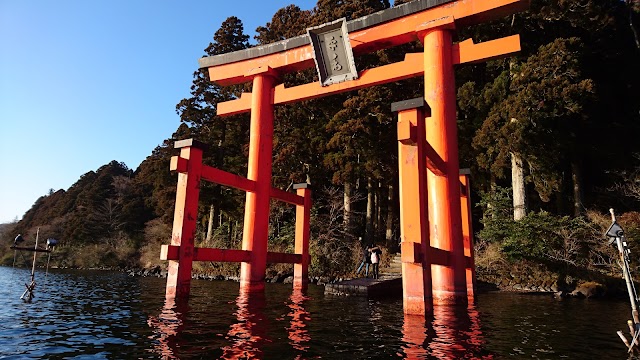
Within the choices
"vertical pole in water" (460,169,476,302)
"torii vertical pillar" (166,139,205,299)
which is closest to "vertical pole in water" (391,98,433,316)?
"vertical pole in water" (460,169,476,302)

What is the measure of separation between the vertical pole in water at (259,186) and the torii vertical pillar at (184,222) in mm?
1779

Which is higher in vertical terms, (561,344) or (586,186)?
(586,186)

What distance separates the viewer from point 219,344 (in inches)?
169

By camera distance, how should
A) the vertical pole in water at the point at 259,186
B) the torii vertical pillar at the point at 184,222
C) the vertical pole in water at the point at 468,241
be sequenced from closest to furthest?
the torii vertical pillar at the point at 184,222 → the vertical pole in water at the point at 468,241 → the vertical pole in water at the point at 259,186

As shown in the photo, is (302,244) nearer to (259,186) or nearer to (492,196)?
(259,186)

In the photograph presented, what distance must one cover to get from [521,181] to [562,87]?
3300 mm

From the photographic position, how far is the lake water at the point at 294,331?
4066 mm

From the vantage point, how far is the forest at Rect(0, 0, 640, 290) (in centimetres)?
1230

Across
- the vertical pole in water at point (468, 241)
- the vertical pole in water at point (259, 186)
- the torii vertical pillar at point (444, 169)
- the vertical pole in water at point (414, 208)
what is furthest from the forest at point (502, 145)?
the vertical pole in water at point (414, 208)

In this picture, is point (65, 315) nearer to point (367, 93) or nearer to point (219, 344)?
point (219, 344)

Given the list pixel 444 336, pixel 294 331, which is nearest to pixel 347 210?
pixel 294 331

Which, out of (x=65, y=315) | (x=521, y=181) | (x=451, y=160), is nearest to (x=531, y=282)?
(x=521, y=181)

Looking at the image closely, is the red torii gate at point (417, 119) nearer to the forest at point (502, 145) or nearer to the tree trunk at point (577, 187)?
the forest at point (502, 145)

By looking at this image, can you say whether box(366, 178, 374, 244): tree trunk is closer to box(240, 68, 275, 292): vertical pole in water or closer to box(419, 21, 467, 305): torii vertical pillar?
box(240, 68, 275, 292): vertical pole in water
